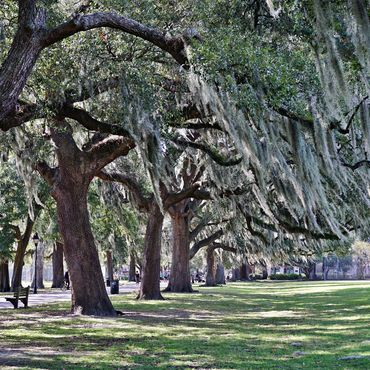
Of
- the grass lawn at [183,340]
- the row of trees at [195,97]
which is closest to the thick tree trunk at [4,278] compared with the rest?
the grass lawn at [183,340]

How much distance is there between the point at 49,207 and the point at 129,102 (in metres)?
17.2

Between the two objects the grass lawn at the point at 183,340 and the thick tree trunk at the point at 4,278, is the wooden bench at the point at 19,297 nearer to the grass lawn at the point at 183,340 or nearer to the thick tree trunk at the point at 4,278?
the grass lawn at the point at 183,340

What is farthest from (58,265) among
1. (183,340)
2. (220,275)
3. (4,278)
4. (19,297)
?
(183,340)

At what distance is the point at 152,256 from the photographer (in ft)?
68.1

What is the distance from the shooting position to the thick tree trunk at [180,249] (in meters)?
26.2

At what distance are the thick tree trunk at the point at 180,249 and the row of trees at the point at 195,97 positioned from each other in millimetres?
10312

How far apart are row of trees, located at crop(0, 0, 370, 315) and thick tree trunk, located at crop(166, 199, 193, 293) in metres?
10.3

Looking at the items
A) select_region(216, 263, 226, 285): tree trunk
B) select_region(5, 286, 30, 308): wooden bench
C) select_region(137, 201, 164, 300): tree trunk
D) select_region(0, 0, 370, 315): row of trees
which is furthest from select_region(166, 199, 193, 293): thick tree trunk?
select_region(216, 263, 226, 285): tree trunk

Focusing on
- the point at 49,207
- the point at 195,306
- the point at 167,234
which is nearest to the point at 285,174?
the point at 195,306

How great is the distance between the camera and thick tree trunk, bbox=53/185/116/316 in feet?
45.2

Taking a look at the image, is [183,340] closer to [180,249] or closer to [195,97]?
[195,97]

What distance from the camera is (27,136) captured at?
13195 millimetres

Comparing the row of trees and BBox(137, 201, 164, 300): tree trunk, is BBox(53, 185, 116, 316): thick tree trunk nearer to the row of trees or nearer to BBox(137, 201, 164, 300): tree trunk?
the row of trees

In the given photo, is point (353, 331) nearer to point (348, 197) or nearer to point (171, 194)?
point (348, 197)
